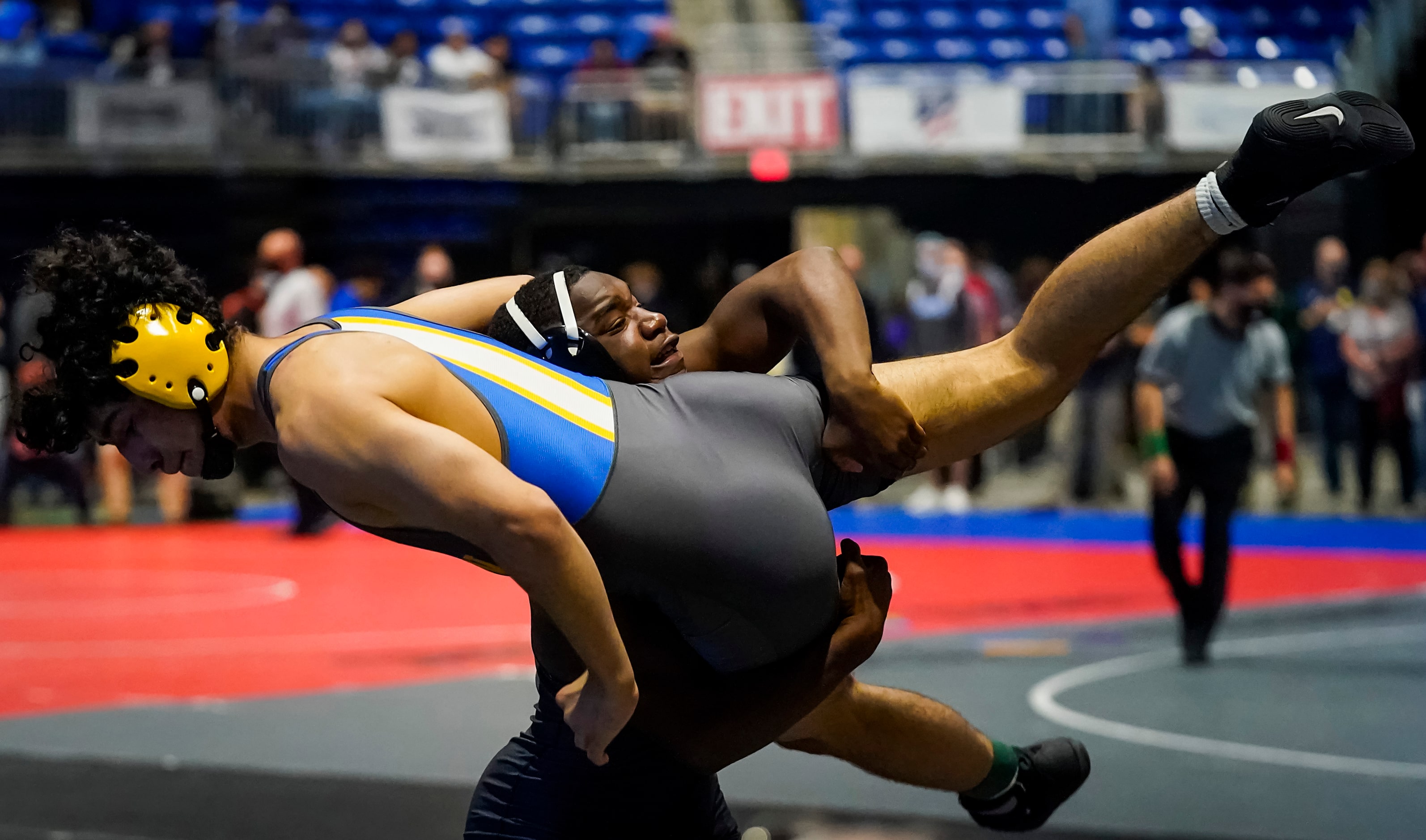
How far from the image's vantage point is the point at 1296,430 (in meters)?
13.4

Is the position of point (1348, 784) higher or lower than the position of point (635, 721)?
lower

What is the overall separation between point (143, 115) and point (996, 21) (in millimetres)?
8113

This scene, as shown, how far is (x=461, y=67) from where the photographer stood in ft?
43.9

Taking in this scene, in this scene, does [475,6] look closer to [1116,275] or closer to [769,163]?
[769,163]

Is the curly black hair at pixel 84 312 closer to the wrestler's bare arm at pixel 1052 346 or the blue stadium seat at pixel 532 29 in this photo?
the wrestler's bare arm at pixel 1052 346

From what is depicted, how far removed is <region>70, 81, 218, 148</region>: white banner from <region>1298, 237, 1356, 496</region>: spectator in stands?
27.6 ft

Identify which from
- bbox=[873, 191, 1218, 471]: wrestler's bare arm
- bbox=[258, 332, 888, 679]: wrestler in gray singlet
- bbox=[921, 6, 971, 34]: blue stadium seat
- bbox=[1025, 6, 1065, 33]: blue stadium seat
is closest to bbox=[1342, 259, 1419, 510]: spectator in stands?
bbox=[1025, 6, 1065, 33]: blue stadium seat

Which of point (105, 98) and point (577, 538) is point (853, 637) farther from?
point (105, 98)

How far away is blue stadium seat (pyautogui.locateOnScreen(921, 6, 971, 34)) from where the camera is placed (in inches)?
616

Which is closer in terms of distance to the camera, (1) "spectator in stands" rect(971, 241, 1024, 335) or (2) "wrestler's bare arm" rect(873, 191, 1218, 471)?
(2) "wrestler's bare arm" rect(873, 191, 1218, 471)

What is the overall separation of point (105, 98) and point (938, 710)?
10983 millimetres

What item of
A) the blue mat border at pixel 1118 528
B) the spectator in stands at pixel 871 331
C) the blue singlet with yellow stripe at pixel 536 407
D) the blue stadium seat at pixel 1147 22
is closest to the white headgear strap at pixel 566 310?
the blue singlet with yellow stripe at pixel 536 407

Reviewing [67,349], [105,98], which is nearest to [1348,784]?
[67,349]

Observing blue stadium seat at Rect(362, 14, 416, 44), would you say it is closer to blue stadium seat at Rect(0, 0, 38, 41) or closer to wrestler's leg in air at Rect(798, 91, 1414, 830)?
blue stadium seat at Rect(0, 0, 38, 41)
